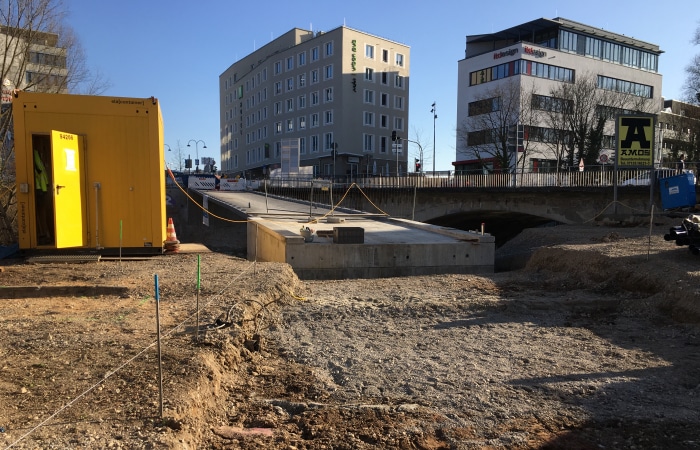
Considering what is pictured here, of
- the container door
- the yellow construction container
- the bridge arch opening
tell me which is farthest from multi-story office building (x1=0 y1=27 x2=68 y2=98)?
the bridge arch opening

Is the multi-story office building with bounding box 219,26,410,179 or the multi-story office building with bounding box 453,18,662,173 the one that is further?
the multi-story office building with bounding box 219,26,410,179

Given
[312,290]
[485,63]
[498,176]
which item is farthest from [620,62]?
[312,290]

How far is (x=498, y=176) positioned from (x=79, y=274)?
976 inches

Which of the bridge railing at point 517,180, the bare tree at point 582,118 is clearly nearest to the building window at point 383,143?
the bare tree at point 582,118

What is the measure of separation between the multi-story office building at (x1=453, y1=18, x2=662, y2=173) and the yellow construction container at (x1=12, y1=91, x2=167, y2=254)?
40554 millimetres

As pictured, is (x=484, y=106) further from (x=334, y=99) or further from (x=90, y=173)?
(x=90, y=173)

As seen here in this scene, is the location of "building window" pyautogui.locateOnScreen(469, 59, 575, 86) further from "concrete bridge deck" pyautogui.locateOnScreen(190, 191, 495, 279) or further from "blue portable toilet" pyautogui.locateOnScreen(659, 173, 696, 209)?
"concrete bridge deck" pyautogui.locateOnScreen(190, 191, 495, 279)

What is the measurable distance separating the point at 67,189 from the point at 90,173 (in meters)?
0.72

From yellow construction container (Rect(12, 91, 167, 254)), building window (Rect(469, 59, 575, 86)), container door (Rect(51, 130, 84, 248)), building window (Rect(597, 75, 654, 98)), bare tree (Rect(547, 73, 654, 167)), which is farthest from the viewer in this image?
building window (Rect(597, 75, 654, 98))

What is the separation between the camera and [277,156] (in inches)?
3095

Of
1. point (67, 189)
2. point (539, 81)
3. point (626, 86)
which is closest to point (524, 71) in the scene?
point (539, 81)

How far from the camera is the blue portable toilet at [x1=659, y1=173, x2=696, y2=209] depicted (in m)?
17.5

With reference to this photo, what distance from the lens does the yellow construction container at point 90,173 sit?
9.34m

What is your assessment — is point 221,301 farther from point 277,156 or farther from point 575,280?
point 277,156
